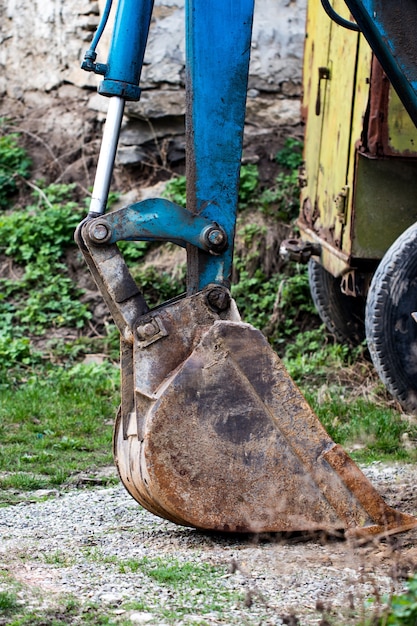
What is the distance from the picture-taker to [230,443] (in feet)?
10.9

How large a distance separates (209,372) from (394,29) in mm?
1300

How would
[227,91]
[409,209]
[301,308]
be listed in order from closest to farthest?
[227,91] → [409,209] → [301,308]

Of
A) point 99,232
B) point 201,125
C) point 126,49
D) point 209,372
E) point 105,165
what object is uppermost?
point 126,49

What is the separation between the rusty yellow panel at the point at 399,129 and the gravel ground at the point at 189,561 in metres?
2.12

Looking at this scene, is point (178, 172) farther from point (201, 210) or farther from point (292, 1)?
point (201, 210)

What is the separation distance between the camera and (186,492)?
10.8 feet

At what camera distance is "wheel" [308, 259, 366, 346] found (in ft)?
22.9

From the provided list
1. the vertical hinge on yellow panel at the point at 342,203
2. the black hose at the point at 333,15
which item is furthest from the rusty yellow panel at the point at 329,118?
the black hose at the point at 333,15

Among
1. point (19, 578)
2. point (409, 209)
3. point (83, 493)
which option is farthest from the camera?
point (409, 209)

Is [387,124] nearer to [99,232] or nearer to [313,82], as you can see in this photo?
[313,82]

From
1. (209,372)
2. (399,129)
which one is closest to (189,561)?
(209,372)

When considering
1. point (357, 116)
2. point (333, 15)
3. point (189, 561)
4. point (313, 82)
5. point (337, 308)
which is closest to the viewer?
point (189, 561)

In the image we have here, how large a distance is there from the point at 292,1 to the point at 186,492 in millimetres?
6102

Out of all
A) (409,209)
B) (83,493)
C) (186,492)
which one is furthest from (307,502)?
(409,209)
